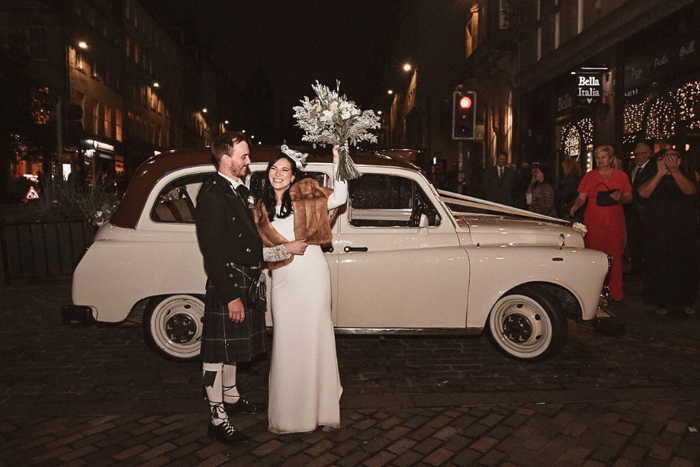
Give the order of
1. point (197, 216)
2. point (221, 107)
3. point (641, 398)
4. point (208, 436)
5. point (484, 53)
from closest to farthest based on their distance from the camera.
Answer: point (197, 216)
point (208, 436)
point (641, 398)
point (484, 53)
point (221, 107)

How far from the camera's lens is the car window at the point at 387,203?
5090 millimetres

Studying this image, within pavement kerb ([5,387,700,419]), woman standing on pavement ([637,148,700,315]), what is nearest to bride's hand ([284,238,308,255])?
pavement kerb ([5,387,700,419])

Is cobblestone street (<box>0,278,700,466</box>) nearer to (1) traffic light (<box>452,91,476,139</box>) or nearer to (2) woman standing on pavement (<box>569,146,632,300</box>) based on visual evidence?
(2) woman standing on pavement (<box>569,146,632,300</box>)

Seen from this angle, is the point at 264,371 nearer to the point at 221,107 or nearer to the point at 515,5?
the point at 515,5

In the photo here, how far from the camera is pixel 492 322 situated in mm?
5289

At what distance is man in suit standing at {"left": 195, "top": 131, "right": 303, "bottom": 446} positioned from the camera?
131 inches

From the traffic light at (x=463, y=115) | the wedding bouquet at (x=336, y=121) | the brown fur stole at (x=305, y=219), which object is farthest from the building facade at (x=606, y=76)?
the brown fur stole at (x=305, y=219)

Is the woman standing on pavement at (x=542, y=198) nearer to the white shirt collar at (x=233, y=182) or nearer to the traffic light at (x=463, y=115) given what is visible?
the traffic light at (x=463, y=115)

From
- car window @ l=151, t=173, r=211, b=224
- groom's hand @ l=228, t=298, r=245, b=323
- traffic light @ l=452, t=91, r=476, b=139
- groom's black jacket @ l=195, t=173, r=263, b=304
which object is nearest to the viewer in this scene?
groom's black jacket @ l=195, t=173, r=263, b=304

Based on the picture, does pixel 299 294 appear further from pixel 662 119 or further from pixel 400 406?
pixel 662 119

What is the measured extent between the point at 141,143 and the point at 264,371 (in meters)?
43.5

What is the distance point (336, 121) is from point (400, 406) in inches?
82.8

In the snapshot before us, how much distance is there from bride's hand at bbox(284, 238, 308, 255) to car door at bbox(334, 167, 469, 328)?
1493mm

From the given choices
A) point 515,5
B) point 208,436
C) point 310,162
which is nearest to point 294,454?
point 208,436
